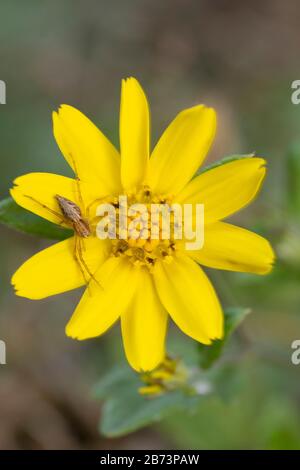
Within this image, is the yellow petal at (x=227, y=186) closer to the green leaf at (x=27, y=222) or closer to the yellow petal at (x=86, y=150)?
the yellow petal at (x=86, y=150)

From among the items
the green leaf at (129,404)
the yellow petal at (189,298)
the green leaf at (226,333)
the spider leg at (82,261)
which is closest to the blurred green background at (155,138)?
the green leaf at (129,404)

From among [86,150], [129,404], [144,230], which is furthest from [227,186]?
[129,404]

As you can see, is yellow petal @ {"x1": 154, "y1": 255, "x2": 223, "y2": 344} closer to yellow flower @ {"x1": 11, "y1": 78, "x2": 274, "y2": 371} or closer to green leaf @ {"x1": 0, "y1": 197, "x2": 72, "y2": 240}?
yellow flower @ {"x1": 11, "y1": 78, "x2": 274, "y2": 371}

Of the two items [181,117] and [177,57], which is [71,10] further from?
[181,117]

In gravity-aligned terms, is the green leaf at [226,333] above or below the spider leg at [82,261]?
below

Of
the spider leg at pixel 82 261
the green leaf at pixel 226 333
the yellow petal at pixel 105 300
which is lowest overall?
the green leaf at pixel 226 333

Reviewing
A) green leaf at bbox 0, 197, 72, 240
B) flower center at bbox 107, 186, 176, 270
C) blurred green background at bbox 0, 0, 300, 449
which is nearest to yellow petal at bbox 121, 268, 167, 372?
flower center at bbox 107, 186, 176, 270
